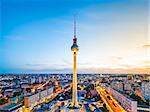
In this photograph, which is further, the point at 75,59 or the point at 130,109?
the point at 75,59

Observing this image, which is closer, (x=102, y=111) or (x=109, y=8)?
(x=109, y=8)

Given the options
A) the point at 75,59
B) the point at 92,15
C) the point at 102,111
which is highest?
the point at 92,15

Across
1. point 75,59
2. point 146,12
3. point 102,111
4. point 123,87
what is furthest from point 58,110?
point 123,87

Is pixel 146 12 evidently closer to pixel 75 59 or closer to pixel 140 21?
pixel 140 21

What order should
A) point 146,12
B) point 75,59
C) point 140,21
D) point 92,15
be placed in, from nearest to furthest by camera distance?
point 146,12 < point 140,21 < point 92,15 < point 75,59

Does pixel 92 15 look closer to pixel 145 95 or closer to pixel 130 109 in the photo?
pixel 130 109

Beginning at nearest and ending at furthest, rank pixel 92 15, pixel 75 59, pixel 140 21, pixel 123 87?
1. pixel 140 21
2. pixel 92 15
3. pixel 75 59
4. pixel 123 87

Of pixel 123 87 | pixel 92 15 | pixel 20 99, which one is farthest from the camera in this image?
pixel 123 87

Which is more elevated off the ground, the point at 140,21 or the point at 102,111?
the point at 140,21

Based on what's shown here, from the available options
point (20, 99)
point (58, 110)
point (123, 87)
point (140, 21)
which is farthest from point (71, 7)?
point (123, 87)
